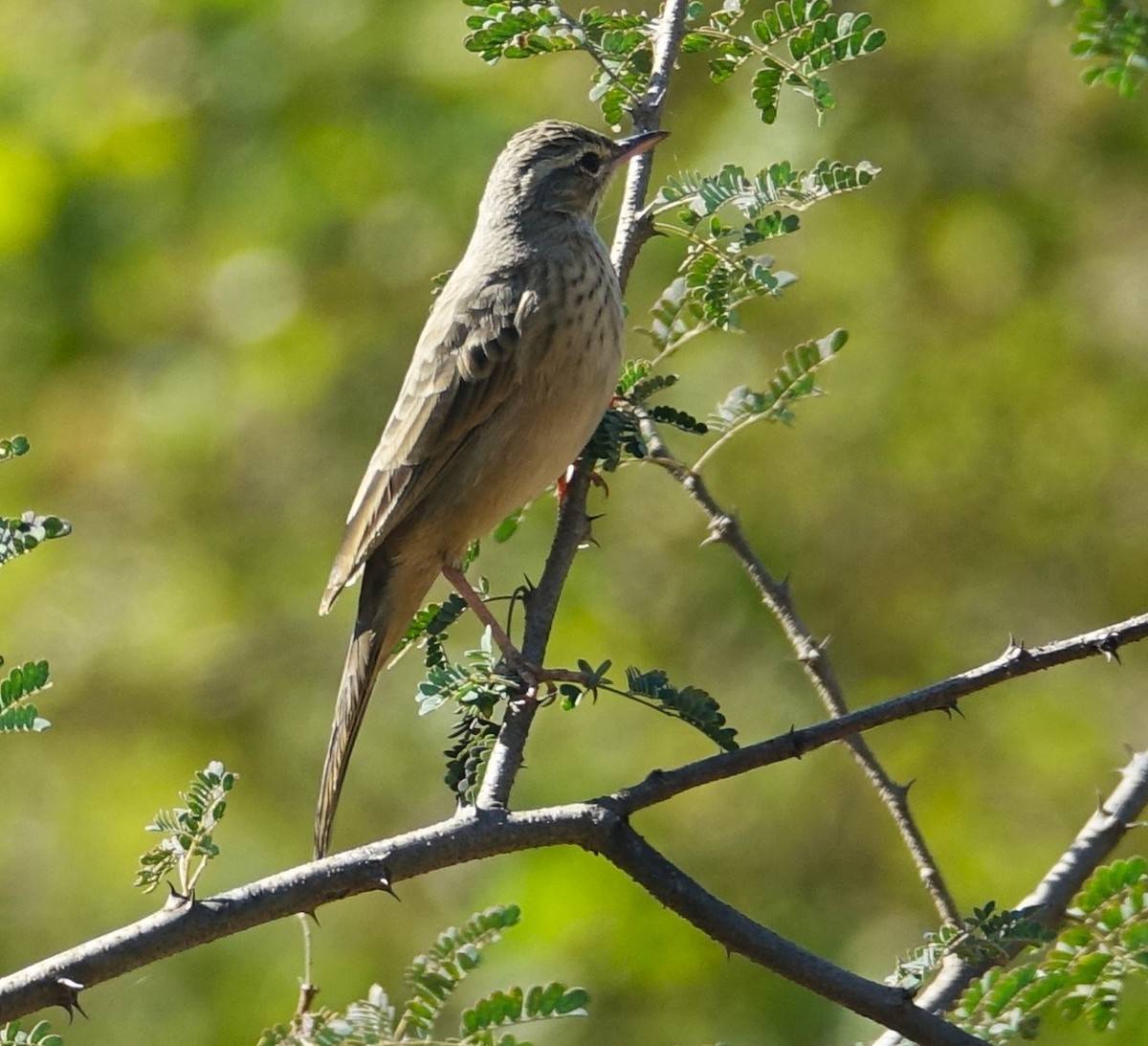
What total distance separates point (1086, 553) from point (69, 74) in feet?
18.8

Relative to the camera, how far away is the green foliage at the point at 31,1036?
3.34m

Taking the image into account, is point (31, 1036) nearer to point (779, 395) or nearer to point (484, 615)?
point (484, 615)

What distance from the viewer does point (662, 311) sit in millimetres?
4934

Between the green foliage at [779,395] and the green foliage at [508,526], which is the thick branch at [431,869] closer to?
the green foliage at [779,395]

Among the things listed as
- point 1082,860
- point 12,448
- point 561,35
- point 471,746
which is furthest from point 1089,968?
point 561,35

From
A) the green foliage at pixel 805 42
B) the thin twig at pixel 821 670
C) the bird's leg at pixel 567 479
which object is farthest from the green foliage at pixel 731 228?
the bird's leg at pixel 567 479

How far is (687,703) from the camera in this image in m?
4.00

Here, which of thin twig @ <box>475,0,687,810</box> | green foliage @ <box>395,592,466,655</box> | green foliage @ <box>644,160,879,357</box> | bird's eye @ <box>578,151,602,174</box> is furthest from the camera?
bird's eye @ <box>578,151,602,174</box>

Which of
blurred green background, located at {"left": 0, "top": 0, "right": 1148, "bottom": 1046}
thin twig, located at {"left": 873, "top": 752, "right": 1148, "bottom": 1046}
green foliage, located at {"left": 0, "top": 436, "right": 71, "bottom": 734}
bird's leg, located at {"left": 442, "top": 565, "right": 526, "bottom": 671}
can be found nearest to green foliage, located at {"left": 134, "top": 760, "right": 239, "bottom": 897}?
green foliage, located at {"left": 0, "top": 436, "right": 71, "bottom": 734}

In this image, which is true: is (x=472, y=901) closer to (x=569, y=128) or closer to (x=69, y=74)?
(x=569, y=128)

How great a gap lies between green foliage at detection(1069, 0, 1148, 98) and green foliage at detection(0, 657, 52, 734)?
236 cm

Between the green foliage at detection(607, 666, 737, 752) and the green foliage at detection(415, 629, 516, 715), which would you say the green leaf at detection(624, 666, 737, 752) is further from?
the green foliage at detection(415, 629, 516, 715)

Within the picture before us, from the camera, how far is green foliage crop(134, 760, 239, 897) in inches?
140

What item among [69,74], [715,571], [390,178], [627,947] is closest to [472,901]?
[627,947]
